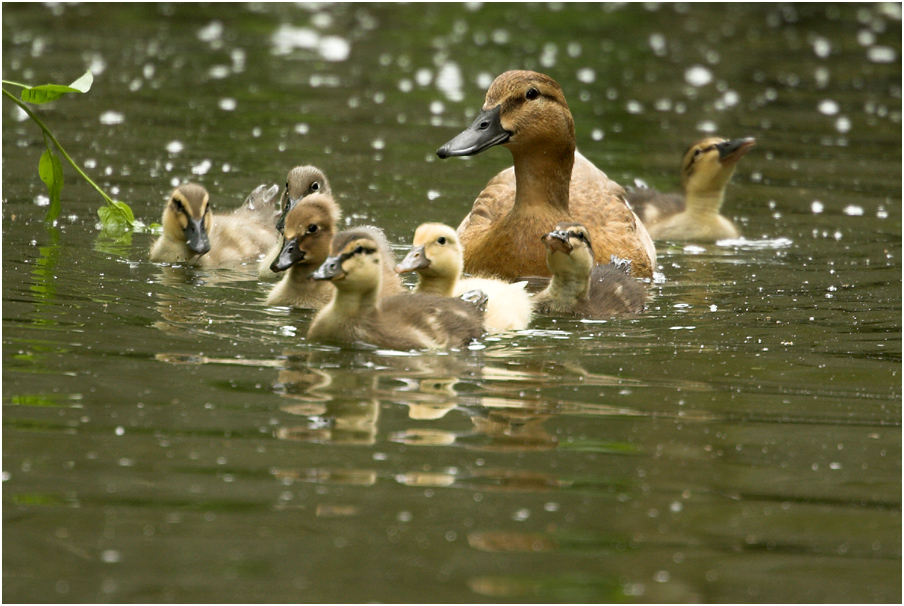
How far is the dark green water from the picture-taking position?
3.77 meters

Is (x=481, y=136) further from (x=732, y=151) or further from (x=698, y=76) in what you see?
(x=698, y=76)

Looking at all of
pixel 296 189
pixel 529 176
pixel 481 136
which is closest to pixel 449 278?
pixel 481 136

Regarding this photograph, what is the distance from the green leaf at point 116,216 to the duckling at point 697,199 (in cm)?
450

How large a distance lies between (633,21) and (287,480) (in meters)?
21.1

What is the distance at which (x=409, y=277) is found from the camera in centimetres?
863

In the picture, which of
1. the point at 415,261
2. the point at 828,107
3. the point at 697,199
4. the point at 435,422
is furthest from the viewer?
the point at 828,107

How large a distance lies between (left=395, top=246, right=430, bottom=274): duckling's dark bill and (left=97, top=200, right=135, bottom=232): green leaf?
109 inches

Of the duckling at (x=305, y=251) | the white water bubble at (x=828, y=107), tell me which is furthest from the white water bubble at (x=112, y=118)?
the white water bubble at (x=828, y=107)

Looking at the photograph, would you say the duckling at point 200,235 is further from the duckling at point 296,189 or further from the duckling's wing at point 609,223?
the duckling's wing at point 609,223

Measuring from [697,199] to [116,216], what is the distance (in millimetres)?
4840

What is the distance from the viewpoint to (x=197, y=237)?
802 cm

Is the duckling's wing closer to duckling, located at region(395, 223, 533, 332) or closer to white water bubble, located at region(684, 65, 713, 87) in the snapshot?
duckling, located at region(395, 223, 533, 332)

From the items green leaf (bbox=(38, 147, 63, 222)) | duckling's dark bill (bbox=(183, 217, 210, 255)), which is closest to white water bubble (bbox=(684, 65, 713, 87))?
duckling's dark bill (bbox=(183, 217, 210, 255))

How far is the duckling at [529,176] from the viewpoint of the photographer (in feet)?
26.1
